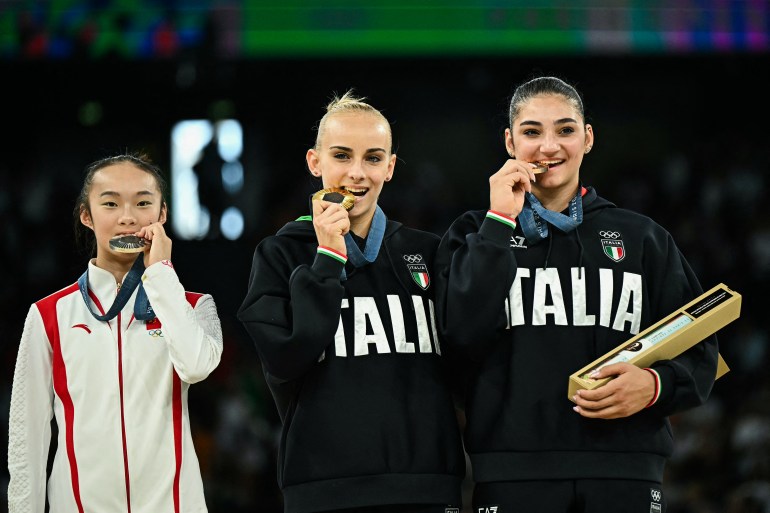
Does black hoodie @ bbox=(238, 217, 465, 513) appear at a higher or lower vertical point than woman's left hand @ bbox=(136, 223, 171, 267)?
lower

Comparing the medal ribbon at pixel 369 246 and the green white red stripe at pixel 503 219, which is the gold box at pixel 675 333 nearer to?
the green white red stripe at pixel 503 219

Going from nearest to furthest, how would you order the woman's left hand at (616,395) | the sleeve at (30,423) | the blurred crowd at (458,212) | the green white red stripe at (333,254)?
the woman's left hand at (616,395)
the green white red stripe at (333,254)
the sleeve at (30,423)
the blurred crowd at (458,212)

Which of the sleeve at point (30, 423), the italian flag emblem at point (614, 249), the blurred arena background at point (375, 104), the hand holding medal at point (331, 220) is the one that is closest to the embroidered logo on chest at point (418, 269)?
the hand holding medal at point (331, 220)

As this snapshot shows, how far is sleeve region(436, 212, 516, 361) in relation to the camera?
9.59 feet

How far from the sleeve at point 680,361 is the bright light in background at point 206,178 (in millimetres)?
6852

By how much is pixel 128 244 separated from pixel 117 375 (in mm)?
Result: 380

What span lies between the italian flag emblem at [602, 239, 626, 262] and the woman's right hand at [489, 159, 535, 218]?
277 millimetres

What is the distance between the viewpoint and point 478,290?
9.58ft

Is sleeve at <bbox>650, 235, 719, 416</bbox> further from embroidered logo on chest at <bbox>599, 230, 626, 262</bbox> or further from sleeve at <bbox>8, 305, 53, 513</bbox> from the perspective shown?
sleeve at <bbox>8, 305, 53, 513</bbox>

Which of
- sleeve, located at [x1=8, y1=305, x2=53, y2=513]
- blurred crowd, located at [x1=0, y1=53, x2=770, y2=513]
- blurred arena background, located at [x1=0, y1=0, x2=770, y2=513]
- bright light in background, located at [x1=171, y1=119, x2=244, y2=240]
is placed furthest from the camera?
bright light in background, located at [x1=171, y1=119, x2=244, y2=240]

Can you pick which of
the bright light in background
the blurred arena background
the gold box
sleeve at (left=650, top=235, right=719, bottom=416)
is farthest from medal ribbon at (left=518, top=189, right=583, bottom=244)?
the bright light in background

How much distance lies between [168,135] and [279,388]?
7.10m

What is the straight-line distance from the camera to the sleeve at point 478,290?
2924 millimetres

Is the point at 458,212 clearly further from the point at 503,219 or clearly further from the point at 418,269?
the point at 503,219
